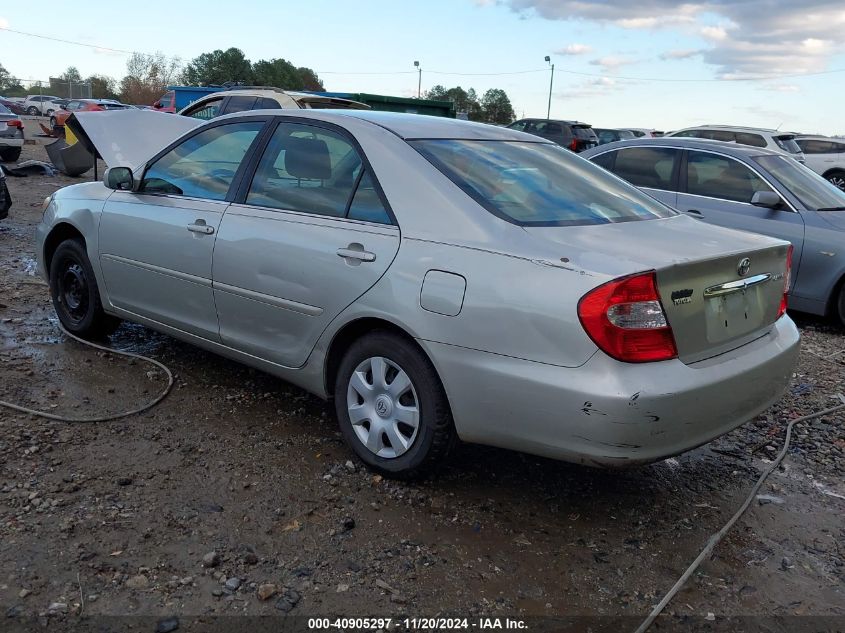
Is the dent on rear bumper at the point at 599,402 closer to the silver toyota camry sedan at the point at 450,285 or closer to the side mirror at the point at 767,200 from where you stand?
the silver toyota camry sedan at the point at 450,285

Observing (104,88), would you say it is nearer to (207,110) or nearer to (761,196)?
(207,110)

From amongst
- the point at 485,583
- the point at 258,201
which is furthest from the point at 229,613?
the point at 258,201

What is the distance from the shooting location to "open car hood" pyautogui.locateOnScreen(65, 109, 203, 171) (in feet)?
25.7

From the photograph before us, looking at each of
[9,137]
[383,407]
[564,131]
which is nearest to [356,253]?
[383,407]

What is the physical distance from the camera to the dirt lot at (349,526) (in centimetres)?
268

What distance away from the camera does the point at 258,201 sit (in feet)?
13.1

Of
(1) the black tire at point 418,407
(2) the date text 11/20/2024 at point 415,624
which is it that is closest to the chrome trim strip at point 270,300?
(1) the black tire at point 418,407

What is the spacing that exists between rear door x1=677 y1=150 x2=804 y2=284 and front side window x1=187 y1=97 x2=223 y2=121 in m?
8.28

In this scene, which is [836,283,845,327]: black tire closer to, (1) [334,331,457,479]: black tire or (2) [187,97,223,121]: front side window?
(1) [334,331,457,479]: black tire

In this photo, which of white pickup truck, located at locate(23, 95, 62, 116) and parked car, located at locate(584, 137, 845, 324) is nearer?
parked car, located at locate(584, 137, 845, 324)

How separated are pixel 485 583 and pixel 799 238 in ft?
17.2

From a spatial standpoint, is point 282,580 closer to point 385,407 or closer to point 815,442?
point 385,407

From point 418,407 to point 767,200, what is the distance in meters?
4.90

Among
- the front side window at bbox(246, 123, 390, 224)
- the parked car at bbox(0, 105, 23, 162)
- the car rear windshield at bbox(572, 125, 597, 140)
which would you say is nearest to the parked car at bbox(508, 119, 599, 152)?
the car rear windshield at bbox(572, 125, 597, 140)
